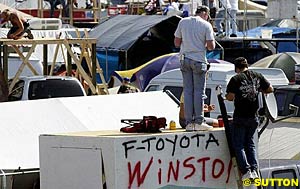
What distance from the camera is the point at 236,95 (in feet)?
35.2

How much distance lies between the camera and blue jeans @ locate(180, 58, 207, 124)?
36.0ft

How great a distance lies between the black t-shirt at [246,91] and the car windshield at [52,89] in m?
8.68

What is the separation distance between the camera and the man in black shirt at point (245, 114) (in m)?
10.0

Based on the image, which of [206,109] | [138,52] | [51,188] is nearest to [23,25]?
[138,52]

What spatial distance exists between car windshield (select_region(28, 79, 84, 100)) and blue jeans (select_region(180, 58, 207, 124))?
8196 mm

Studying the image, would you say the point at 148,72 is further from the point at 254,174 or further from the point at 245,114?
the point at 254,174

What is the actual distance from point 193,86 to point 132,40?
54.9 feet

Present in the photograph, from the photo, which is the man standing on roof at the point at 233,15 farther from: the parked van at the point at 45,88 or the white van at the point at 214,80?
the parked van at the point at 45,88

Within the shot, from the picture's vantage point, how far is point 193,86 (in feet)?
36.4

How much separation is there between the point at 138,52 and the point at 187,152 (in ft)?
63.2

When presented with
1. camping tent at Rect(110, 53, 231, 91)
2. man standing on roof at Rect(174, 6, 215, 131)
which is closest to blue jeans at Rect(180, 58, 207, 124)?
man standing on roof at Rect(174, 6, 215, 131)

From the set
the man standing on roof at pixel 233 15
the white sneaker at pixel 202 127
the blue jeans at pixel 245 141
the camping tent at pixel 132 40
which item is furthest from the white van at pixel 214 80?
the man standing on roof at pixel 233 15

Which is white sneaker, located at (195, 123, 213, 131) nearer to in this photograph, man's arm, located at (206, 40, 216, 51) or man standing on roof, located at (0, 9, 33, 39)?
man's arm, located at (206, 40, 216, 51)

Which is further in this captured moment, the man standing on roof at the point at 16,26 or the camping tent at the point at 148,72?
the camping tent at the point at 148,72
